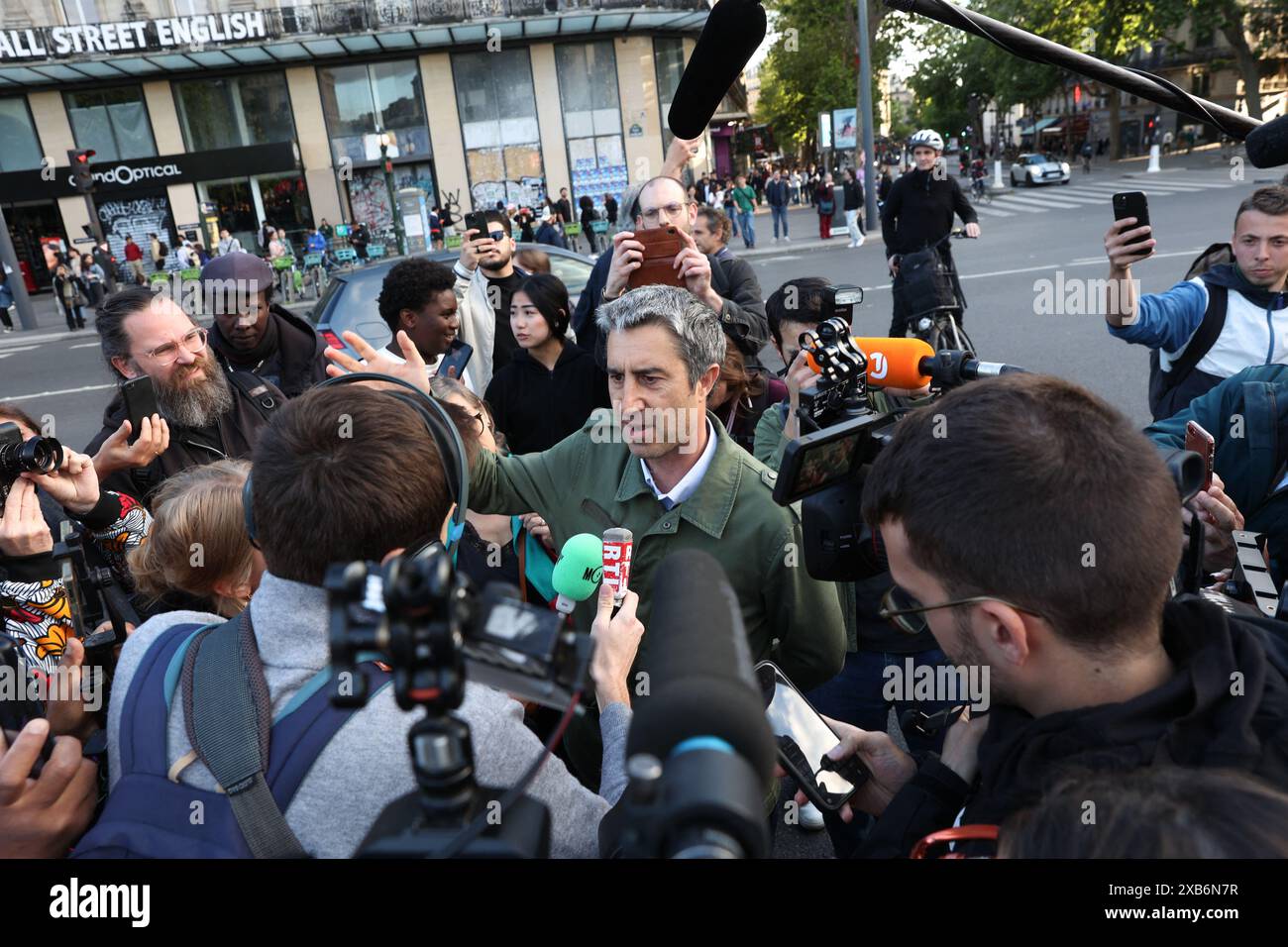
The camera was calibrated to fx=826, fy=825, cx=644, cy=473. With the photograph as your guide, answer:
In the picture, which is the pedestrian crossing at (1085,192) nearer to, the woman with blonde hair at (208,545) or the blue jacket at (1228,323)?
the blue jacket at (1228,323)

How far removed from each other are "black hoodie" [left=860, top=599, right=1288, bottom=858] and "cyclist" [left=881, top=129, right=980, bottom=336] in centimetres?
631

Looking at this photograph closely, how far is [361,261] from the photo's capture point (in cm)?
2178

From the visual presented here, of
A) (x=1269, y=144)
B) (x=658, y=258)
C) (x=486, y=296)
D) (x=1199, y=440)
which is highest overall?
(x=1269, y=144)

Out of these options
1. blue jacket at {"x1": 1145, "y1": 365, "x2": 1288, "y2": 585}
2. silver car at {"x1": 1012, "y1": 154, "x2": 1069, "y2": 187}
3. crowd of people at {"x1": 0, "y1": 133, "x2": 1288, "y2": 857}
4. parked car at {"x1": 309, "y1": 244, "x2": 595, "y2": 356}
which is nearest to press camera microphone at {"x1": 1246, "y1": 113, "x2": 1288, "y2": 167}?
crowd of people at {"x1": 0, "y1": 133, "x2": 1288, "y2": 857}

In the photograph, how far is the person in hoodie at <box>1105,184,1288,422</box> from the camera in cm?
285

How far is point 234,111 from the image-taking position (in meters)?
25.9

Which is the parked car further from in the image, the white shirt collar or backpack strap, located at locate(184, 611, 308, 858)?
backpack strap, located at locate(184, 611, 308, 858)

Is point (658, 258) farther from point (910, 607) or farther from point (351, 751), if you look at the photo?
point (351, 751)

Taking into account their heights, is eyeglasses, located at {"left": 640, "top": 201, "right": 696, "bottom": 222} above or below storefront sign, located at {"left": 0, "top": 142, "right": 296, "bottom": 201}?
below

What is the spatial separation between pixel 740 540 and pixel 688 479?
212mm

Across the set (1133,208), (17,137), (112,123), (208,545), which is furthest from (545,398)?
(17,137)

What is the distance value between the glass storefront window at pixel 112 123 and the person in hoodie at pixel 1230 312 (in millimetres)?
30028

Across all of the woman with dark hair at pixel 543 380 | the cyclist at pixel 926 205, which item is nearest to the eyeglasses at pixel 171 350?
the woman with dark hair at pixel 543 380

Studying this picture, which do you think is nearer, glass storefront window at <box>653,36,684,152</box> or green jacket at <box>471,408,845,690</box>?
green jacket at <box>471,408,845,690</box>
